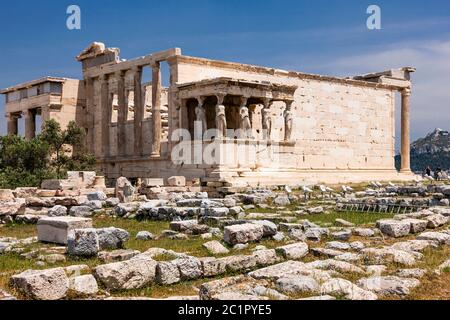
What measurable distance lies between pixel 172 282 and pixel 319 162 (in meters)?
25.3

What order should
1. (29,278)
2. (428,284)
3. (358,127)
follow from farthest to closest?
(358,127) → (428,284) → (29,278)

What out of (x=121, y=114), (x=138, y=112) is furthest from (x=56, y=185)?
(x=121, y=114)

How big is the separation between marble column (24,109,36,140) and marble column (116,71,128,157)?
5548 mm

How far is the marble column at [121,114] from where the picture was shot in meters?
30.2

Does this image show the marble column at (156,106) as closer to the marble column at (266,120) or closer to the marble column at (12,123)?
the marble column at (266,120)

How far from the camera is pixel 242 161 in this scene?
25.0 meters

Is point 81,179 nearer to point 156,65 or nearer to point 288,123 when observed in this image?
point 156,65

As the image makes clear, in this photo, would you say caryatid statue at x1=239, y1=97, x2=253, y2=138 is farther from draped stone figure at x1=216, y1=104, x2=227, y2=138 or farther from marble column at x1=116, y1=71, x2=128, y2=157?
marble column at x1=116, y1=71, x2=128, y2=157

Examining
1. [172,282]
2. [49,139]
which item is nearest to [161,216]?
[172,282]

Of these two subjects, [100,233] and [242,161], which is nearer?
[100,233]

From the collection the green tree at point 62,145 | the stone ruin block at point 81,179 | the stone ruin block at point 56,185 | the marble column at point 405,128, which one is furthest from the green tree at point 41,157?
the marble column at point 405,128

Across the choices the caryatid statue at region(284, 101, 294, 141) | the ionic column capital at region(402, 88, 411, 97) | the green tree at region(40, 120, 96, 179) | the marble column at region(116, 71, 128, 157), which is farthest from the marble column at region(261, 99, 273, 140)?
the ionic column capital at region(402, 88, 411, 97)

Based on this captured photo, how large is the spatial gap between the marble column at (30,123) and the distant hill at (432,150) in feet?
212

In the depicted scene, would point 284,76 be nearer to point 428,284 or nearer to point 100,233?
point 100,233
